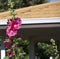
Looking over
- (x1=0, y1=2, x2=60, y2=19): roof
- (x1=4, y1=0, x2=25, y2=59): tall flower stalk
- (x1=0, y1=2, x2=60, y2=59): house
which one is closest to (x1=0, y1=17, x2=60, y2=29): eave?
(x1=0, y1=2, x2=60, y2=59): house

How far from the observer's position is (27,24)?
8.34 metres

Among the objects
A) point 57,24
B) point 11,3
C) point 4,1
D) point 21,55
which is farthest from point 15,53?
point 4,1

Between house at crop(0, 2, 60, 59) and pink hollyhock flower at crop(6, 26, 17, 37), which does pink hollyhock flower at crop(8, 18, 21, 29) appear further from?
house at crop(0, 2, 60, 59)

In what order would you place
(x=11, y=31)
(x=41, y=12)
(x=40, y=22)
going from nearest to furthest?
(x=11, y=31) → (x=40, y=22) → (x=41, y=12)

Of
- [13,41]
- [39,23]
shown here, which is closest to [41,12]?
[39,23]

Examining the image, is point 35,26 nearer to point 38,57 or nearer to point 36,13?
point 36,13

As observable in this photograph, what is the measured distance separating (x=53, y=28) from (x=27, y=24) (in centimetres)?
71

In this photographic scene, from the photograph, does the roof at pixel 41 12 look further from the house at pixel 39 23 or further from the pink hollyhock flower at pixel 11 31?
the pink hollyhock flower at pixel 11 31

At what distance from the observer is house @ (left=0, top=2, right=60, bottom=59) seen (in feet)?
26.8

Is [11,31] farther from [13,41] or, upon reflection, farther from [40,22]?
[40,22]

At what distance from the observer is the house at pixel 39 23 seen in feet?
26.8

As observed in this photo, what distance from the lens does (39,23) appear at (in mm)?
8180

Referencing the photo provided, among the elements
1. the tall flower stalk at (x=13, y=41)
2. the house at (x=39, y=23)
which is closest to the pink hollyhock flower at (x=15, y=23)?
the tall flower stalk at (x=13, y=41)

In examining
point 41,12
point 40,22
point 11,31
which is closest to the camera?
point 11,31
